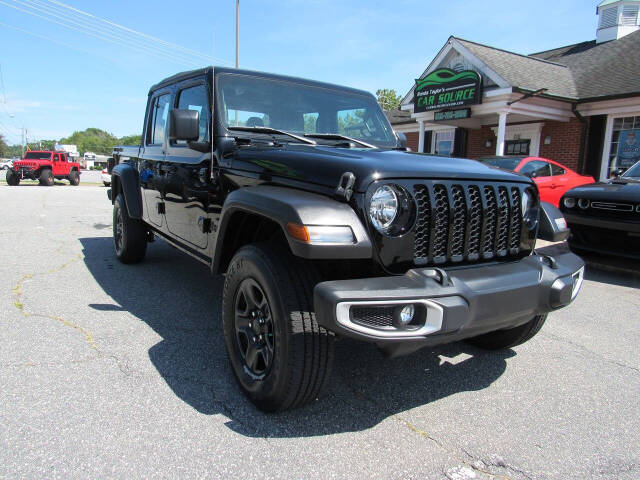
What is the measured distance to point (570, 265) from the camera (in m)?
2.49

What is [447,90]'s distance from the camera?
14.1 m

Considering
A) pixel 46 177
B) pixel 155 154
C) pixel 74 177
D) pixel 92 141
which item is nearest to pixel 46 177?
pixel 46 177

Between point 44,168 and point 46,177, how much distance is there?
0.62 meters

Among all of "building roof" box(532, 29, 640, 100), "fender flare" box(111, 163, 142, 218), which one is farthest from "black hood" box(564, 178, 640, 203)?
"building roof" box(532, 29, 640, 100)

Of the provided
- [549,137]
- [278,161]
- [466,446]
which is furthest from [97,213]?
[549,137]

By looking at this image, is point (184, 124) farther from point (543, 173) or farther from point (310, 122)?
point (543, 173)

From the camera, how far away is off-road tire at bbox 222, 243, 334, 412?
206cm

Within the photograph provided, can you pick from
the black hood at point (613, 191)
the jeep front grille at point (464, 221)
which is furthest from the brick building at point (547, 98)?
the jeep front grille at point (464, 221)

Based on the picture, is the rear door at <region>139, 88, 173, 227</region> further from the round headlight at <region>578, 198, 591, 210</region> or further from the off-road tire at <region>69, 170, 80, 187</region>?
the off-road tire at <region>69, 170, 80, 187</region>

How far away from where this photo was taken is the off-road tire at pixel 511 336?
2.91m

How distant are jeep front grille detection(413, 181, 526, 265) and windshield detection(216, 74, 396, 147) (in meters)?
1.14

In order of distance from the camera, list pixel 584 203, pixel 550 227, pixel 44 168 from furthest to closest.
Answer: pixel 44 168 < pixel 584 203 < pixel 550 227

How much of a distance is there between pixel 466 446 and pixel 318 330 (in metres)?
0.89

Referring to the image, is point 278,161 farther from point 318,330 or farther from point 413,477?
point 413,477
